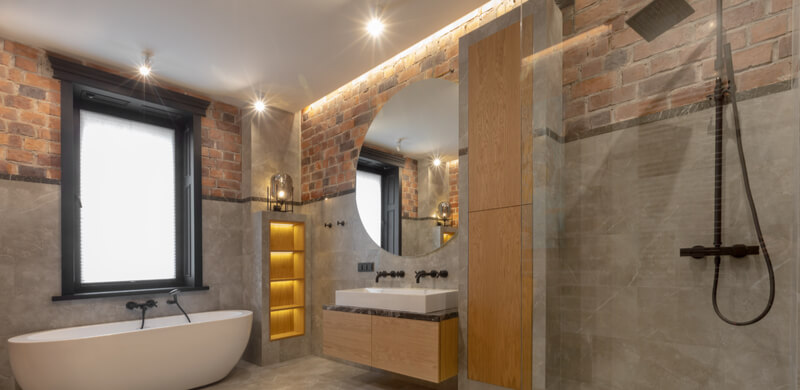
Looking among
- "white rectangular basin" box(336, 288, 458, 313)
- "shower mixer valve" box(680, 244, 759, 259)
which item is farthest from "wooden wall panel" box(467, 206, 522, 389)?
"shower mixer valve" box(680, 244, 759, 259)

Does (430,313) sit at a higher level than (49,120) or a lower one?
lower

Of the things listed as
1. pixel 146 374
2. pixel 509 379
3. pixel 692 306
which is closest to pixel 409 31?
pixel 509 379

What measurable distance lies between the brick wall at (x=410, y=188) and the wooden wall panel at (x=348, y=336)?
84 centimetres

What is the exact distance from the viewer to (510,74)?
2158 millimetres

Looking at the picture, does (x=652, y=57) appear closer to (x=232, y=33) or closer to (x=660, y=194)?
(x=660, y=194)

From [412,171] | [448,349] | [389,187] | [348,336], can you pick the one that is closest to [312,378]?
[348,336]

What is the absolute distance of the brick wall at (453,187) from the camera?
2773 mm

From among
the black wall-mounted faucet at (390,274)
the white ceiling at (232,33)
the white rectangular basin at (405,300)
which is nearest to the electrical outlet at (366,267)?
the black wall-mounted faucet at (390,274)

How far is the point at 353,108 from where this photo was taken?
3.89 m

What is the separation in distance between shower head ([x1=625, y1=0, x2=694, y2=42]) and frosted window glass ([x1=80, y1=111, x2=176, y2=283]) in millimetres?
4012

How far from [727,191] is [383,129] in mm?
2744

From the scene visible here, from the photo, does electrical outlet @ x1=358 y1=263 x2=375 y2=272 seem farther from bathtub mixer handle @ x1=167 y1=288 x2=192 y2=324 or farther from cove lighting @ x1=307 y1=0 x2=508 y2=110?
cove lighting @ x1=307 y1=0 x2=508 y2=110

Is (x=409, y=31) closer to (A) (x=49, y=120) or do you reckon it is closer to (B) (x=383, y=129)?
(B) (x=383, y=129)

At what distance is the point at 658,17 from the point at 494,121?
1.20 m
